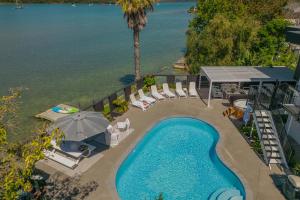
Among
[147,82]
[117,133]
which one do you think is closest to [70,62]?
[147,82]

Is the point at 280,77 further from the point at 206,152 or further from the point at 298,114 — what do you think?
the point at 206,152

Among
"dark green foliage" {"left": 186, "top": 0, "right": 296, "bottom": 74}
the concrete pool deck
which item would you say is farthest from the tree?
the concrete pool deck

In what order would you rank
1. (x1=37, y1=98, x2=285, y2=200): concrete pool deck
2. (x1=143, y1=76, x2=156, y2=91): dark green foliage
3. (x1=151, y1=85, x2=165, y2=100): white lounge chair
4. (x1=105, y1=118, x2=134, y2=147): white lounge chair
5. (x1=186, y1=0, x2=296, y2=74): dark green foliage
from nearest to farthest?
(x1=37, y1=98, x2=285, y2=200): concrete pool deck, (x1=105, y1=118, x2=134, y2=147): white lounge chair, (x1=151, y1=85, x2=165, y2=100): white lounge chair, (x1=143, y1=76, x2=156, y2=91): dark green foliage, (x1=186, y1=0, x2=296, y2=74): dark green foliage

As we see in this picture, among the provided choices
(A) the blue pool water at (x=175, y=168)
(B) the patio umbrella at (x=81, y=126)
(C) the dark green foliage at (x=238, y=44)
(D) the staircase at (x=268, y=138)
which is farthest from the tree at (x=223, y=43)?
(B) the patio umbrella at (x=81, y=126)

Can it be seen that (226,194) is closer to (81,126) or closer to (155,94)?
(81,126)

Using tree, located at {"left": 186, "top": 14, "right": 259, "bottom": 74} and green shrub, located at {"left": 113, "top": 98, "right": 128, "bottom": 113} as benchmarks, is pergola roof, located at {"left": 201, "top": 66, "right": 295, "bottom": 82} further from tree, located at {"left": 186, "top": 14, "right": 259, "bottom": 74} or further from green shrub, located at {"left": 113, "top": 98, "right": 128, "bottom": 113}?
green shrub, located at {"left": 113, "top": 98, "right": 128, "bottom": 113}
